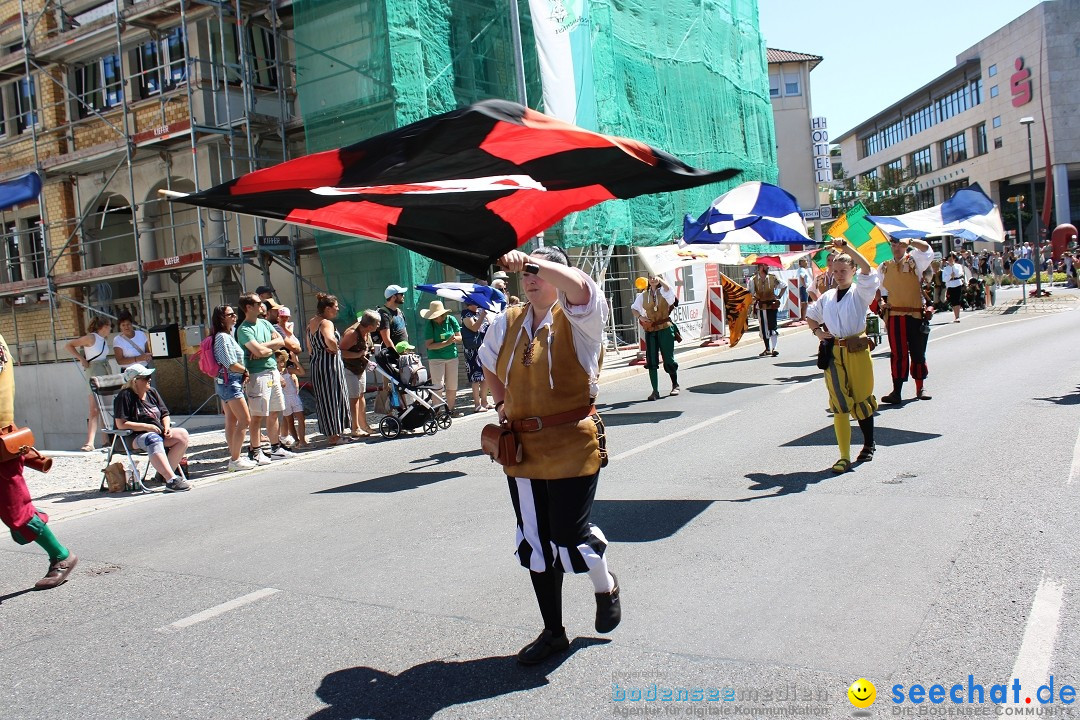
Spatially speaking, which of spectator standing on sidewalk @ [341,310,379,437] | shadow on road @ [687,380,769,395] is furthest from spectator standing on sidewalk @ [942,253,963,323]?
spectator standing on sidewalk @ [341,310,379,437]

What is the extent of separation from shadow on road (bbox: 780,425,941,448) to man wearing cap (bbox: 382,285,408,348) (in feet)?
18.7

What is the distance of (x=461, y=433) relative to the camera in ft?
39.2

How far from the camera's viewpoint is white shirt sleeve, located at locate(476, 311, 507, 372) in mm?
4273

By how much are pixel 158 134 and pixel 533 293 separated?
17.0 m

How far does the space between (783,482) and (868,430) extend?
107cm

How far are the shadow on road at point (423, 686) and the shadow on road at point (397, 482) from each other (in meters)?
4.40

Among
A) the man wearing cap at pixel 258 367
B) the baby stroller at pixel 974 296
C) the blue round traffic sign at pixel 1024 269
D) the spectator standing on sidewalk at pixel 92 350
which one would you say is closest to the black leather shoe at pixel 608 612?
the man wearing cap at pixel 258 367

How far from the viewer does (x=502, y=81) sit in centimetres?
2062

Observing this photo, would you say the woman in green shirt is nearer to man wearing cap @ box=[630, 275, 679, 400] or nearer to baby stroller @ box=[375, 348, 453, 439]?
baby stroller @ box=[375, 348, 453, 439]

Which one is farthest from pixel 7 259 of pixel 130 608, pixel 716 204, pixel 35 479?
pixel 130 608

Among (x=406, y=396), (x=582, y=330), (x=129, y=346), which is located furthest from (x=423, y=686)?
(x=129, y=346)

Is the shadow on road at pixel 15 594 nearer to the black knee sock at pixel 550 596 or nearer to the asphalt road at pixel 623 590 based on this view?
the asphalt road at pixel 623 590

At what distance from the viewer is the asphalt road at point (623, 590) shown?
3.81 metres

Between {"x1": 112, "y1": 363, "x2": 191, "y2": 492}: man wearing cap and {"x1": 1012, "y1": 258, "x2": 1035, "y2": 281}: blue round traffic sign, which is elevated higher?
{"x1": 1012, "y1": 258, "x2": 1035, "y2": 281}: blue round traffic sign
